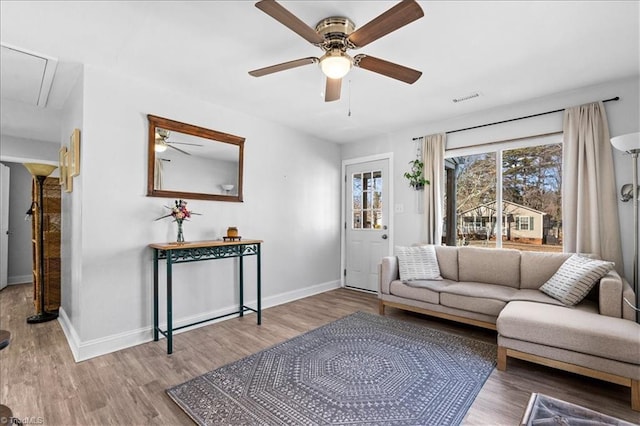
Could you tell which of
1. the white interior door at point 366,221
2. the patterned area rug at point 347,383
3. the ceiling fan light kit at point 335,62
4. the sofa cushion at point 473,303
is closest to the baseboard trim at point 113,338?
the patterned area rug at point 347,383

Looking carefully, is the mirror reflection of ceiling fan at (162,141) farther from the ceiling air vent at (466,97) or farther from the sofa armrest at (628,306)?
the sofa armrest at (628,306)

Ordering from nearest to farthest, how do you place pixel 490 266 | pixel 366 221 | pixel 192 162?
pixel 192 162, pixel 490 266, pixel 366 221

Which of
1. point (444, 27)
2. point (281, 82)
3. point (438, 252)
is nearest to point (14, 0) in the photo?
point (281, 82)

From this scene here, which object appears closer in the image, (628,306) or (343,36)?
(343,36)

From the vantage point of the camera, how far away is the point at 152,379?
7.29 feet

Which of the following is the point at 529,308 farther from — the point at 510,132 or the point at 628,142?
the point at 510,132

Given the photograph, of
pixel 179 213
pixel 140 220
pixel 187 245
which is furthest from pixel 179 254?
pixel 140 220

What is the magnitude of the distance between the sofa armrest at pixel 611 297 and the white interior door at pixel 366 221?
2.58 metres

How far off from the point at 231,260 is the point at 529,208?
141 inches

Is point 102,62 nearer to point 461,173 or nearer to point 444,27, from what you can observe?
point 444,27

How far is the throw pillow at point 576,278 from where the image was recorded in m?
2.49

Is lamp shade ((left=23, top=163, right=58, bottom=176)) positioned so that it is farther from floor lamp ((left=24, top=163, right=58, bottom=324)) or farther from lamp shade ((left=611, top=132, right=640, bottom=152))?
lamp shade ((left=611, top=132, right=640, bottom=152))

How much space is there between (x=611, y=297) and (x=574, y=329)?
0.52 m

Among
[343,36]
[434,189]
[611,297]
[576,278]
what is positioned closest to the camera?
[343,36]
